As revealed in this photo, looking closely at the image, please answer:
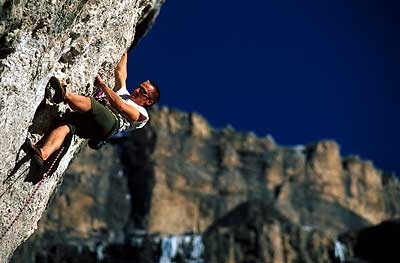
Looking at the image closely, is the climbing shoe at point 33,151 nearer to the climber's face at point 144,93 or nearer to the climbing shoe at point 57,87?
the climbing shoe at point 57,87

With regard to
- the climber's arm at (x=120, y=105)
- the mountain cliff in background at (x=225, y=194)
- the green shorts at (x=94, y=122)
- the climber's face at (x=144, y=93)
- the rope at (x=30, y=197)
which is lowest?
the rope at (x=30, y=197)

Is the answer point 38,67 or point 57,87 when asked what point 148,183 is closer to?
point 57,87

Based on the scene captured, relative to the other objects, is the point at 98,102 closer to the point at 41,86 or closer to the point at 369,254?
the point at 41,86

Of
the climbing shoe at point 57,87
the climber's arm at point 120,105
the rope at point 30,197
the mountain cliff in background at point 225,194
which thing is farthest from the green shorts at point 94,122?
the mountain cliff in background at point 225,194

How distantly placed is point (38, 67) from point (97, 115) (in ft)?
2.80

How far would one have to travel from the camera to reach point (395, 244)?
3319 centimetres

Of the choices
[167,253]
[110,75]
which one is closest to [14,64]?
A: [110,75]

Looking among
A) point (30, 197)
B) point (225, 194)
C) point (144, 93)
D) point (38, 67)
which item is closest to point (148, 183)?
point (225, 194)

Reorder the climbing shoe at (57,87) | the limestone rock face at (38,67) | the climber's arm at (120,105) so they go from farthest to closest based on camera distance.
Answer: the climber's arm at (120,105) → the climbing shoe at (57,87) → the limestone rock face at (38,67)

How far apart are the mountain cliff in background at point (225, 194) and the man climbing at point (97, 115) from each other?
27392 mm

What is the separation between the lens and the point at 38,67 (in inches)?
259

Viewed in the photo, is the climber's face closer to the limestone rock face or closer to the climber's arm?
the climber's arm

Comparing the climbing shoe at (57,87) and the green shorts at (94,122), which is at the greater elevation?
the climbing shoe at (57,87)

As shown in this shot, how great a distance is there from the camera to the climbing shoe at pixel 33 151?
674cm
